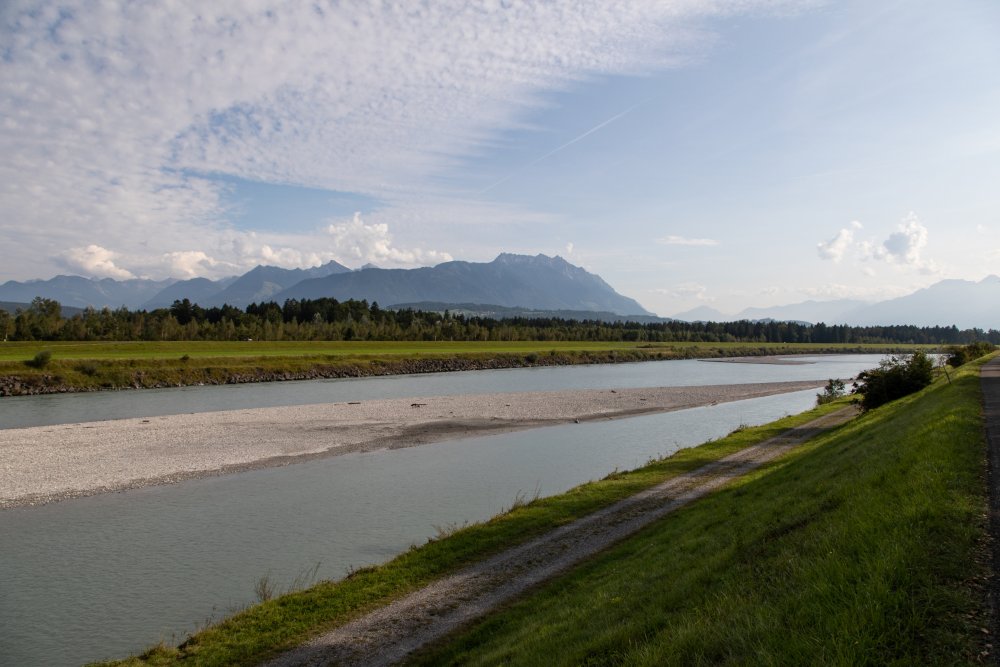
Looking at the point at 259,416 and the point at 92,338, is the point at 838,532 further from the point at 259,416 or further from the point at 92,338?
the point at 92,338

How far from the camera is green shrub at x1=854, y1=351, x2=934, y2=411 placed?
119ft

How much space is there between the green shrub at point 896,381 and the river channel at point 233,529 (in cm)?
950

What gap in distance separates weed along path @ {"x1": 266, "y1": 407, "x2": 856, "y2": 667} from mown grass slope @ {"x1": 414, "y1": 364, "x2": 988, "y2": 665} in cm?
68

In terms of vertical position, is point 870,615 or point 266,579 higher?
point 870,615

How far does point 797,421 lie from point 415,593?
32.7m

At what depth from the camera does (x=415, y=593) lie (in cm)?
1371

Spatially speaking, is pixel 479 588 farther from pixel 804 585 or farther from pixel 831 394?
pixel 831 394

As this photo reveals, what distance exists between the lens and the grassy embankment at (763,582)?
6.10m

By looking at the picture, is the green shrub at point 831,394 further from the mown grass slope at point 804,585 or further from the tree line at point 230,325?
the tree line at point 230,325

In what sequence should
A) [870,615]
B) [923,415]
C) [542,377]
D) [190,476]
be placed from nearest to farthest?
[870,615] < [923,415] < [190,476] < [542,377]

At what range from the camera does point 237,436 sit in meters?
36.1

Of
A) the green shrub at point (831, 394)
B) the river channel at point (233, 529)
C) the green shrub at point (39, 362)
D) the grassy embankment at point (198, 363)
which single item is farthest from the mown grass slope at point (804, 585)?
the green shrub at point (39, 362)

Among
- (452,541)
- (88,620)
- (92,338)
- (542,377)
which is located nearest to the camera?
Result: (88,620)

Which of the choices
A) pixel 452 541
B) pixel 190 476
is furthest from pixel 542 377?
pixel 452 541
